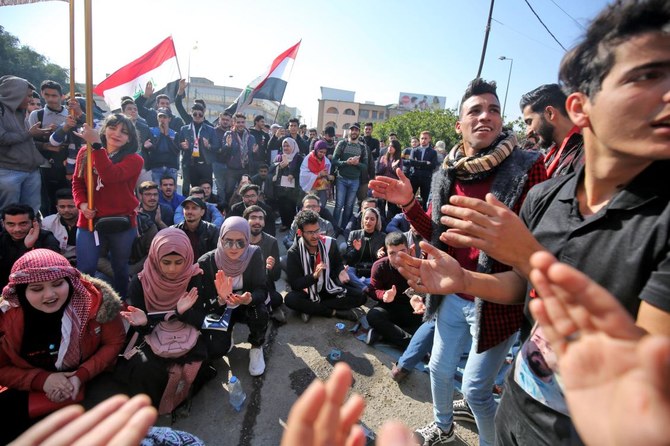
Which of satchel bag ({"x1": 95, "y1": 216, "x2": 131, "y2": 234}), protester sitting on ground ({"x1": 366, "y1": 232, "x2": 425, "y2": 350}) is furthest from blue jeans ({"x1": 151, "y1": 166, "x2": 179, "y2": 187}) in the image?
protester sitting on ground ({"x1": 366, "y1": 232, "x2": 425, "y2": 350})

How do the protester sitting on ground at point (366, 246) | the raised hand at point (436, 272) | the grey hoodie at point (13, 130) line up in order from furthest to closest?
the protester sitting on ground at point (366, 246) → the grey hoodie at point (13, 130) → the raised hand at point (436, 272)

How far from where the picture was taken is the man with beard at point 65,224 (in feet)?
11.6

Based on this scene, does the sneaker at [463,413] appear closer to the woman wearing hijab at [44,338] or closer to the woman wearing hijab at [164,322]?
the woman wearing hijab at [164,322]

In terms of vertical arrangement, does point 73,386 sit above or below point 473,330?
below

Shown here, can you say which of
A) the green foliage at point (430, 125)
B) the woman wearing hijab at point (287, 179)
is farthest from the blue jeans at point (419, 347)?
the green foliage at point (430, 125)

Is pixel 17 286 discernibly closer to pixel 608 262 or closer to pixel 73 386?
pixel 73 386

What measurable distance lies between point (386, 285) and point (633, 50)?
3.15m

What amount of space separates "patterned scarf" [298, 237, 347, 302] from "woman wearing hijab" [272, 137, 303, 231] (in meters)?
2.65

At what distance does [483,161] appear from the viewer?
1.73m

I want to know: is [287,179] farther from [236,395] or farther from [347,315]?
[236,395]

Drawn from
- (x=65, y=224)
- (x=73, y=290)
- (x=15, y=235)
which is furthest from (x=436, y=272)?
(x=65, y=224)

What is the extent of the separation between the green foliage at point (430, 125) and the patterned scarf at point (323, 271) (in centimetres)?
1401

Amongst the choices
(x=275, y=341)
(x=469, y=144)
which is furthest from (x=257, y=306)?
(x=469, y=144)

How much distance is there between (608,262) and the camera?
2.86ft
